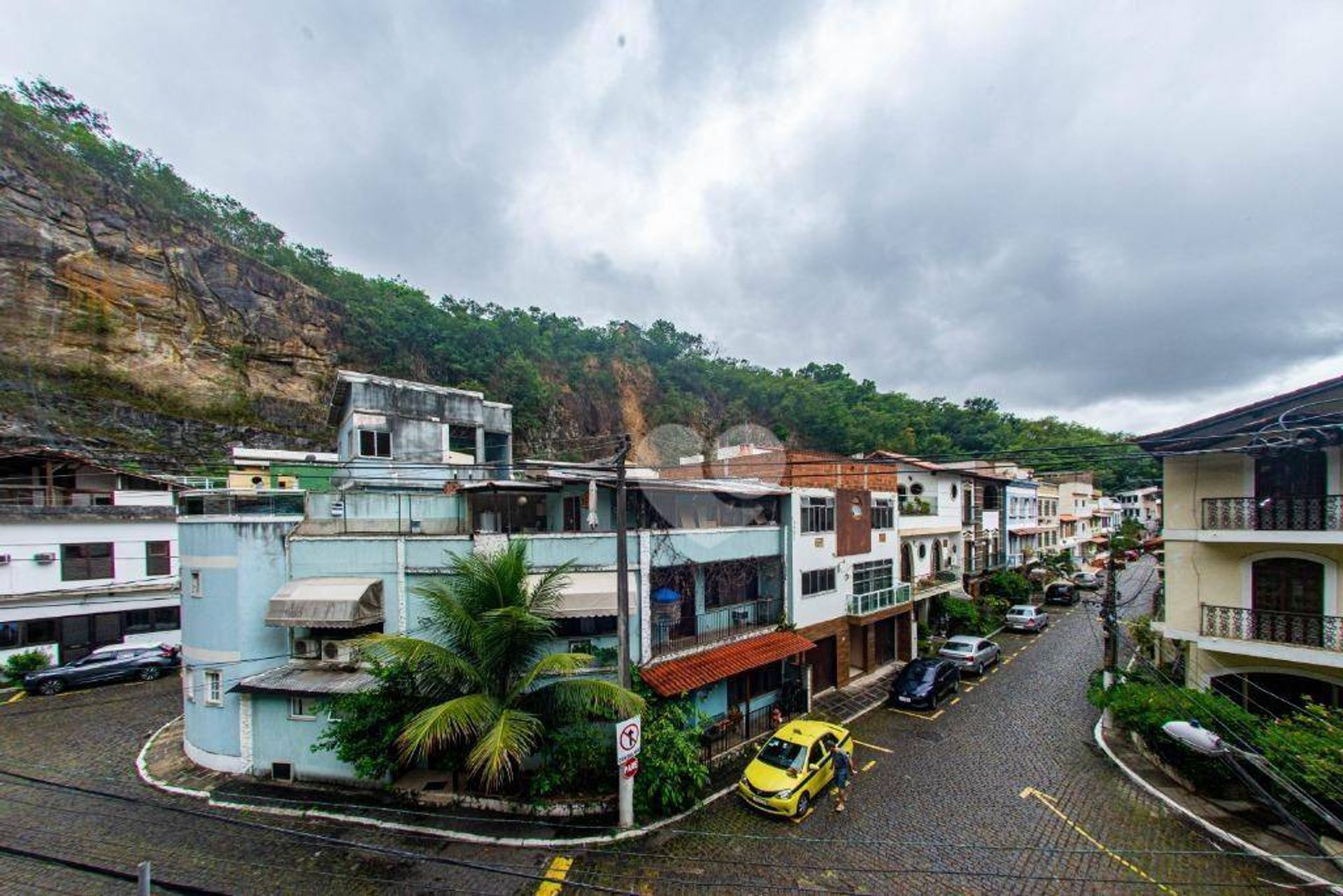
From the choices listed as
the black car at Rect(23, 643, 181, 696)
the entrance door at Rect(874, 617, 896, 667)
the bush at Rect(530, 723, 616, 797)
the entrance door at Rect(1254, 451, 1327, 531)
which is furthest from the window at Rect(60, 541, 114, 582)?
the entrance door at Rect(1254, 451, 1327, 531)

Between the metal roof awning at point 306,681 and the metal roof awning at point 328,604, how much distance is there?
1.02m

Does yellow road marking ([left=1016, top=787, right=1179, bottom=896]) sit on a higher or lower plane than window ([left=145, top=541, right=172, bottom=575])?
lower

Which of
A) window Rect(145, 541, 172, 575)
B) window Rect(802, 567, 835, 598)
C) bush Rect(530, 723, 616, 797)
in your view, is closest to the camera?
bush Rect(530, 723, 616, 797)

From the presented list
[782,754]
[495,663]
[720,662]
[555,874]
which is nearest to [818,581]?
[720,662]

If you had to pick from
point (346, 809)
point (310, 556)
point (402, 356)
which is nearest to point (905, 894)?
point (346, 809)

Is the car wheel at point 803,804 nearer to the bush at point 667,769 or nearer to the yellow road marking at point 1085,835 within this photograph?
the bush at point 667,769

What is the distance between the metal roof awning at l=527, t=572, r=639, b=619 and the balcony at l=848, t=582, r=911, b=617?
10.4 meters

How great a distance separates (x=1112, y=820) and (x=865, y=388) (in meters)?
55.3

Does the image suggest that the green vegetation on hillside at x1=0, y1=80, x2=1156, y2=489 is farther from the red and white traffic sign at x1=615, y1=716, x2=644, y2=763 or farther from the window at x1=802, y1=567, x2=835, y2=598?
the red and white traffic sign at x1=615, y1=716, x2=644, y2=763

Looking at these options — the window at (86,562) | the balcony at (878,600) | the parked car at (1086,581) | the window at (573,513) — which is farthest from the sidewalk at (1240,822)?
the window at (86,562)

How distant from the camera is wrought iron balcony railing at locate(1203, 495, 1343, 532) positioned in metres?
11.9

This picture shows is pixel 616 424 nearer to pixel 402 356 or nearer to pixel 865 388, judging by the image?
pixel 402 356

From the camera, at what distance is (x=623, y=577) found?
1105cm

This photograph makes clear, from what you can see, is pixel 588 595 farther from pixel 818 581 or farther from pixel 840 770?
pixel 818 581
